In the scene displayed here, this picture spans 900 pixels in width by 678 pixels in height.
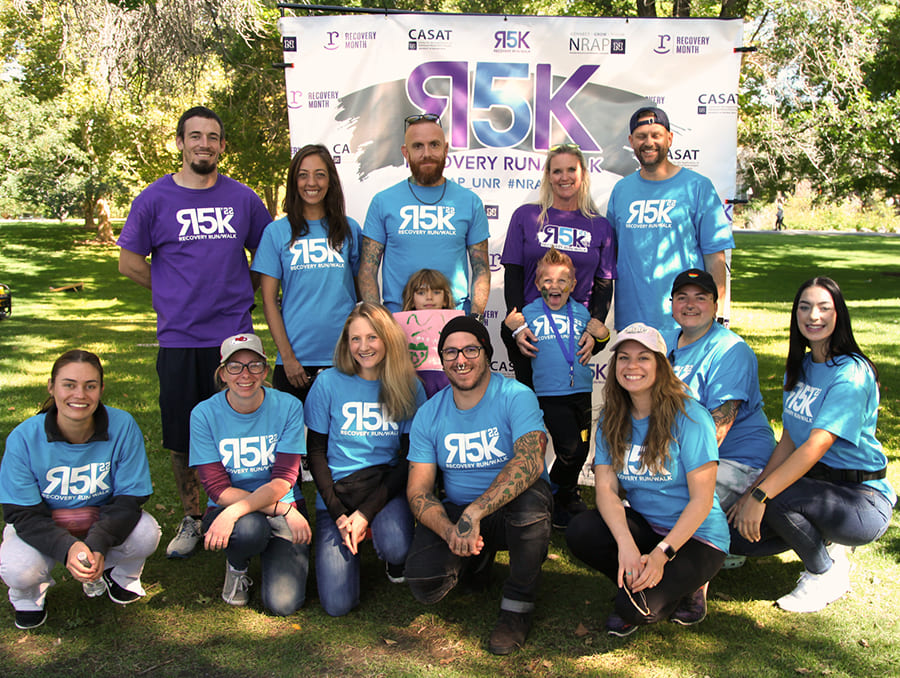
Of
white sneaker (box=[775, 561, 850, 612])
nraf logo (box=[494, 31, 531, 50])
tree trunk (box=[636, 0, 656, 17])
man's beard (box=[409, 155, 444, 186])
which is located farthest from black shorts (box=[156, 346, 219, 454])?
tree trunk (box=[636, 0, 656, 17])

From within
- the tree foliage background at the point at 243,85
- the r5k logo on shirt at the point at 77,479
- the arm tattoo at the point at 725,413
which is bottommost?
the r5k logo on shirt at the point at 77,479

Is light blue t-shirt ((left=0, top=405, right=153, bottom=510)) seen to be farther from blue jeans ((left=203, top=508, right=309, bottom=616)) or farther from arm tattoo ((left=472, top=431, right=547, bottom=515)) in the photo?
arm tattoo ((left=472, top=431, right=547, bottom=515))

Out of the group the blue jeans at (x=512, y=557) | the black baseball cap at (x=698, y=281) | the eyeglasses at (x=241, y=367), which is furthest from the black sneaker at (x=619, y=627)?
the eyeglasses at (x=241, y=367)

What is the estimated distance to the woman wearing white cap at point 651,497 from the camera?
122 inches

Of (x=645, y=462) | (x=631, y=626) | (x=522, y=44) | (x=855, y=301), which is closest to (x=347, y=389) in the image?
(x=645, y=462)

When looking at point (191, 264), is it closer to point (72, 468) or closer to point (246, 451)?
point (246, 451)

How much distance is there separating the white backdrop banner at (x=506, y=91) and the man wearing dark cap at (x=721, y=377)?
6.03 feet

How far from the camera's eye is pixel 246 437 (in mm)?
3678

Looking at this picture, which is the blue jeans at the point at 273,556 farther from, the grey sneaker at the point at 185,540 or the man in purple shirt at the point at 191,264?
the man in purple shirt at the point at 191,264

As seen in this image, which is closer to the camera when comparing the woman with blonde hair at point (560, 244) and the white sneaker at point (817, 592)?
the white sneaker at point (817, 592)

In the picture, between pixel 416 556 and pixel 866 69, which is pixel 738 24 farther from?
pixel 866 69

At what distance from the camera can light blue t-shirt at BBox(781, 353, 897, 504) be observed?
336 centimetres

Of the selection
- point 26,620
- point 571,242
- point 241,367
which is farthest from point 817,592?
point 26,620

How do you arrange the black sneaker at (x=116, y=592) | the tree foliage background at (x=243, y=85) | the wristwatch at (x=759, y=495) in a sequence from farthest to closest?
1. the tree foliage background at (x=243, y=85)
2. the black sneaker at (x=116, y=592)
3. the wristwatch at (x=759, y=495)
